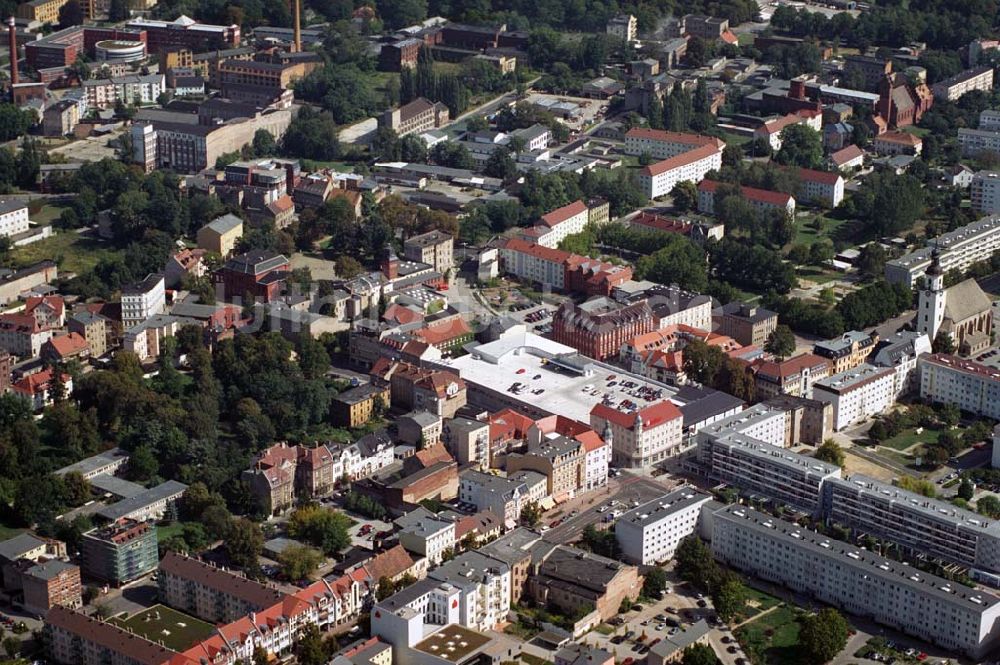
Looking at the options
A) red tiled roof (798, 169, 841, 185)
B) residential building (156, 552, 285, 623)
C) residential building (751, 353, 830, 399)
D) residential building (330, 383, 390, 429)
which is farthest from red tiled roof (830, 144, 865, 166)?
residential building (156, 552, 285, 623)

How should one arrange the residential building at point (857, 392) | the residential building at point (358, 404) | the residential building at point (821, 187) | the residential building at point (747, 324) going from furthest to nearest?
the residential building at point (821, 187)
the residential building at point (747, 324)
the residential building at point (857, 392)
the residential building at point (358, 404)

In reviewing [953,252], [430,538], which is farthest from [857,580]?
[953,252]

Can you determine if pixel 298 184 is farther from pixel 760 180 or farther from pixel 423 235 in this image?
pixel 760 180

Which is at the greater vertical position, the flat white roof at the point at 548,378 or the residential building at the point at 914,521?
the flat white roof at the point at 548,378

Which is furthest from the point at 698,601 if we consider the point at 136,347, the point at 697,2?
the point at 697,2

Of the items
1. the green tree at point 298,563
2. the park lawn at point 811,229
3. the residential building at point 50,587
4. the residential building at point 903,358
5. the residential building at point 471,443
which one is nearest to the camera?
the residential building at point 50,587

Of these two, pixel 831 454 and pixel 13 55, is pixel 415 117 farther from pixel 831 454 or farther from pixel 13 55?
pixel 831 454

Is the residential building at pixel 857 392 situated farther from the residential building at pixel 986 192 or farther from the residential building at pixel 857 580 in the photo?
the residential building at pixel 986 192

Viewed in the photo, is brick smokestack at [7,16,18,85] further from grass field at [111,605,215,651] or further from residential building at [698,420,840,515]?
grass field at [111,605,215,651]

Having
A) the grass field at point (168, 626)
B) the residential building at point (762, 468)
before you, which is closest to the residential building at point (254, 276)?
the residential building at point (762, 468)
